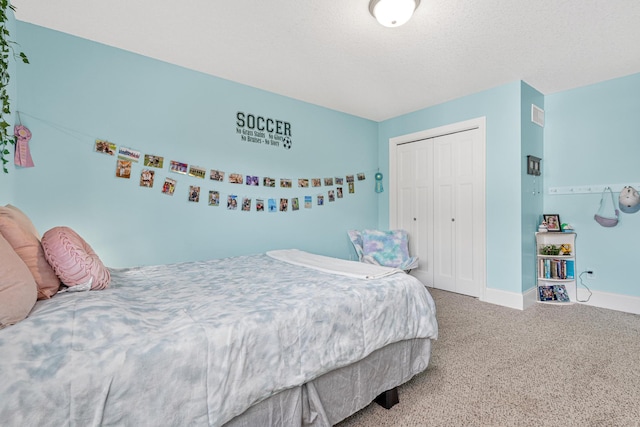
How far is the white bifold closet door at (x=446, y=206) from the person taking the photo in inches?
138

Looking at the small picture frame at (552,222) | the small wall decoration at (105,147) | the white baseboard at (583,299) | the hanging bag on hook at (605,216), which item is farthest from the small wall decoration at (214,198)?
the hanging bag on hook at (605,216)

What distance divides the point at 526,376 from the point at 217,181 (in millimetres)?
2951

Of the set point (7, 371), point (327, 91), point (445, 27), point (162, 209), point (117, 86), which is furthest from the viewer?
point (327, 91)

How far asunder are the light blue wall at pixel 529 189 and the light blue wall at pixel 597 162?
0.19m

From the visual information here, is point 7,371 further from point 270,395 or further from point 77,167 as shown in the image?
point 77,167

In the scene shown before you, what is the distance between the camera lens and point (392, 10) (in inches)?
74.9

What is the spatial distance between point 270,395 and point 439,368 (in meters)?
1.31

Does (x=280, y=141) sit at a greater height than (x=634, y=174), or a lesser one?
greater

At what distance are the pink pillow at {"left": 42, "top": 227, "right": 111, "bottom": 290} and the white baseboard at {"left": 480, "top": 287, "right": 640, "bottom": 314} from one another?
11.8 feet

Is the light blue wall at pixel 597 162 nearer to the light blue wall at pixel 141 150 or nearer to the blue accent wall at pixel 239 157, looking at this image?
the blue accent wall at pixel 239 157

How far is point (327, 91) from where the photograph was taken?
134 inches

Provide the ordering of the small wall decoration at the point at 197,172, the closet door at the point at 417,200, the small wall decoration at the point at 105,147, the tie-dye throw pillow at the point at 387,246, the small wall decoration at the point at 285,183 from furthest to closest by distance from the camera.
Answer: the closet door at the point at 417,200 → the tie-dye throw pillow at the point at 387,246 → the small wall decoration at the point at 285,183 → the small wall decoration at the point at 197,172 → the small wall decoration at the point at 105,147

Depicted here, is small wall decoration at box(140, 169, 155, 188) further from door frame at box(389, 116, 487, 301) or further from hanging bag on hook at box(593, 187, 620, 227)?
hanging bag on hook at box(593, 187, 620, 227)

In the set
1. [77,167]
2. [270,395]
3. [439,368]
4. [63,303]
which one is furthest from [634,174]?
[77,167]
